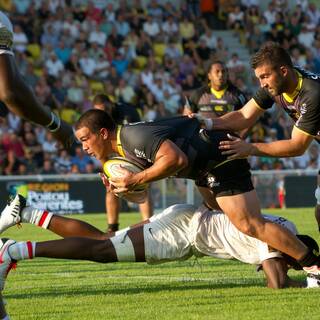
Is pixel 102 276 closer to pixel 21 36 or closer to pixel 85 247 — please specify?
pixel 85 247

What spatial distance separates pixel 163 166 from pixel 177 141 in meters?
0.50

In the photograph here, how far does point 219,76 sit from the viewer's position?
14.6 meters

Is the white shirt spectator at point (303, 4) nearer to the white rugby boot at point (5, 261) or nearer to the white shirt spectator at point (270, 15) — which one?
the white shirt spectator at point (270, 15)

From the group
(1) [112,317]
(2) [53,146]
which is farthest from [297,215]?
(1) [112,317]

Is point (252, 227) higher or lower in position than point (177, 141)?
lower

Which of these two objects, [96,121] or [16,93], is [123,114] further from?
[16,93]

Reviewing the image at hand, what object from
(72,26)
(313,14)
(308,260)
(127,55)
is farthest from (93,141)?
(313,14)

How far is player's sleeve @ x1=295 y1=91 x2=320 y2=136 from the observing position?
839 cm

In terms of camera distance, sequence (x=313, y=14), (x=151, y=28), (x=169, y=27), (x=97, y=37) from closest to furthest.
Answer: (x=97, y=37) < (x=151, y=28) < (x=169, y=27) < (x=313, y=14)

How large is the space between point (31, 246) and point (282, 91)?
8.38 feet

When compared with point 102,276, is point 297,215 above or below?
below

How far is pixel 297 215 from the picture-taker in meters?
19.6

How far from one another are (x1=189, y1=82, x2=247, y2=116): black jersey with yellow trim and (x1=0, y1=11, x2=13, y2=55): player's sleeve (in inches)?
314

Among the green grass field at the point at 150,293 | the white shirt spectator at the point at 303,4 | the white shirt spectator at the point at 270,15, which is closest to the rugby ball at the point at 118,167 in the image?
the green grass field at the point at 150,293
